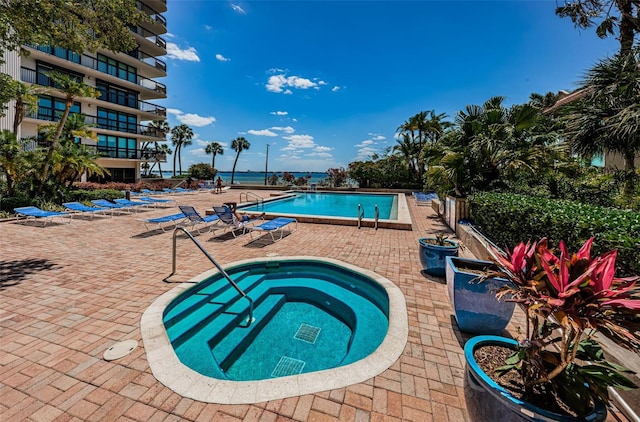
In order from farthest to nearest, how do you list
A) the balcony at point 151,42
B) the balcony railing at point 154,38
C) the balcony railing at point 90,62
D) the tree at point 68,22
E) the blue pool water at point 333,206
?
1. the balcony railing at point 154,38
2. the balcony at point 151,42
3. the balcony railing at point 90,62
4. the blue pool water at point 333,206
5. the tree at point 68,22

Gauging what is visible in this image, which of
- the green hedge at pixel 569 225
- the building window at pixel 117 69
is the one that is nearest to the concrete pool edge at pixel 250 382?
the green hedge at pixel 569 225

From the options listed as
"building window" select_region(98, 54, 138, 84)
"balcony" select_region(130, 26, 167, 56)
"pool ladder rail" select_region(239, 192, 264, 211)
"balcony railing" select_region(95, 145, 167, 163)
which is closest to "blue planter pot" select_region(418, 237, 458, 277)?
"pool ladder rail" select_region(239, 192, 264, 211)

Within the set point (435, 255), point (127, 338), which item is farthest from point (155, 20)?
point (435, 255)

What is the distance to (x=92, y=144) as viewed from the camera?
22.8 m

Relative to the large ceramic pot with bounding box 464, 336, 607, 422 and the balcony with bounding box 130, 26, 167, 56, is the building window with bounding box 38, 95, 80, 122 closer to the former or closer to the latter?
the balcony with bounding box 130, 26, 167, 56

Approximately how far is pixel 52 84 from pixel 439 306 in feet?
94.4

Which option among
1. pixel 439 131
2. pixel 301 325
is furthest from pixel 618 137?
pixel 439 131

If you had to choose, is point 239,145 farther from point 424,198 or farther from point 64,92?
point 424,198

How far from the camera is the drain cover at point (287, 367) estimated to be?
3148 millimetres

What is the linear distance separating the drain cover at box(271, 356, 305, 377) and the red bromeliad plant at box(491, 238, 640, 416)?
2.20 m

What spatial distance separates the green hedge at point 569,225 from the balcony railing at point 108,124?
2435 cm

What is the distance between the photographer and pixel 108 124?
79.5 feet

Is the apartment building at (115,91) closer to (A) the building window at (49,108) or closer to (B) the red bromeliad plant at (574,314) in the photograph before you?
(A) the building window at (49,108)

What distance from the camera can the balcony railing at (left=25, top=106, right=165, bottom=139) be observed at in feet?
63.3
